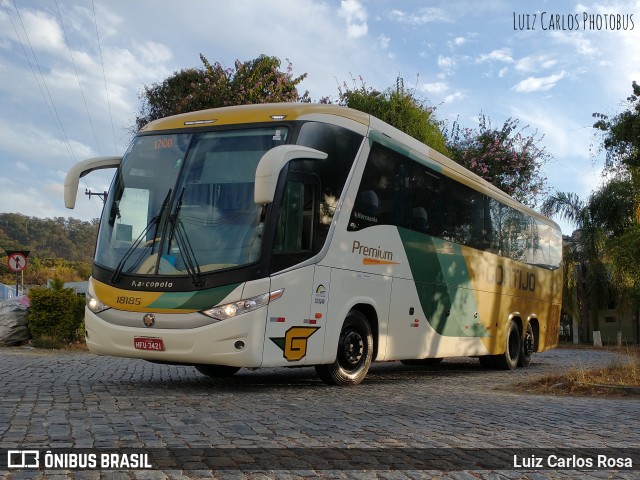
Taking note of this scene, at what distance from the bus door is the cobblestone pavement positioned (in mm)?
558

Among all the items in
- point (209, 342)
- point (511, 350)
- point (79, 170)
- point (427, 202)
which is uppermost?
point (427, 202)

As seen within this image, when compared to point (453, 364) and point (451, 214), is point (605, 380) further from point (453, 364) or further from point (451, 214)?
point (453, 364)

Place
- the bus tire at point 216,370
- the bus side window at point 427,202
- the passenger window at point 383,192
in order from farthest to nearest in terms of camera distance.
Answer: the bus side window at point 427,202 < the bus tire at point 216,370 < the passenger window at point 383,192

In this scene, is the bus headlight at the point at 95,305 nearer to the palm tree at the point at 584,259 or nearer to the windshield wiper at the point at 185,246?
the windshield wiper at the point at 185,246

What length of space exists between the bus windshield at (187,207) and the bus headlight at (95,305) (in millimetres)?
441

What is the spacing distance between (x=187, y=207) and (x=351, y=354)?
121 inches

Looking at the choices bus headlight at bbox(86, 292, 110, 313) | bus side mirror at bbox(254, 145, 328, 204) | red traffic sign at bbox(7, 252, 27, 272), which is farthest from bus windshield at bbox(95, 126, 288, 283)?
red traffic sign at bbox(7, 252, 27, 272)

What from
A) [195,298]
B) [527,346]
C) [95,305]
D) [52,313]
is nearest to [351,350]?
[195,298]

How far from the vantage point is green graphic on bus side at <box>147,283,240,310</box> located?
29.5ft

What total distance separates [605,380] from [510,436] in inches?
229

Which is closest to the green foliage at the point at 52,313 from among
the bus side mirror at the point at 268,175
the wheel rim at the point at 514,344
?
the wheel rim at the point at 514,344

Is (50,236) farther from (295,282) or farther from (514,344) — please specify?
(295,282)

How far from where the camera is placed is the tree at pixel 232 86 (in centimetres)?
2872

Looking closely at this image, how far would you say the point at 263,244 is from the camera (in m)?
9.14
